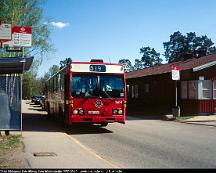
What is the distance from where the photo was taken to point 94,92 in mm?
19938

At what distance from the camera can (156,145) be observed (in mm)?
15125

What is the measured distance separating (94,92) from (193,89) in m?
13.0

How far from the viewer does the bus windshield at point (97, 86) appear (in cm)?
1991

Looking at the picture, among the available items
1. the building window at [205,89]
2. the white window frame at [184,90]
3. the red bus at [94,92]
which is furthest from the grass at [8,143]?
the white window frame at [184,90]

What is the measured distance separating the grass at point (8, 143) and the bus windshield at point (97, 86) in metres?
3.92

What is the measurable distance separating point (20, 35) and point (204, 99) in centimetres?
1811

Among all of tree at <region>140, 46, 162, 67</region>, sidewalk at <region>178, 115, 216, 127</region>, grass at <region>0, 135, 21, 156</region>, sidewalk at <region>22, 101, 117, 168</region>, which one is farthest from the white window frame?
tree at <region>140, 46, 162, 67</region>

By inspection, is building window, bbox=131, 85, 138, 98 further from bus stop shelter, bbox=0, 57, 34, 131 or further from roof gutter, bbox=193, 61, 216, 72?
bus stop shelter, bbox=0, 57, 34, 131

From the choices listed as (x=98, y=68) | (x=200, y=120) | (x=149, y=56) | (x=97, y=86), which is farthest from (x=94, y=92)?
(x=149, y=56)

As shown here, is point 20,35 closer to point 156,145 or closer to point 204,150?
point 156,145

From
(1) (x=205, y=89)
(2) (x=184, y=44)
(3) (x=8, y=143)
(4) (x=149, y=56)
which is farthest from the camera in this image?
(4) (x=149, y=56)

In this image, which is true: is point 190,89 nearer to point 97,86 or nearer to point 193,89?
point 193,89

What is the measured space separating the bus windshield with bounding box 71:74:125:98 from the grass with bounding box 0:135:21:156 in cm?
392

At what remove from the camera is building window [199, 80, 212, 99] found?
30.6 metres
